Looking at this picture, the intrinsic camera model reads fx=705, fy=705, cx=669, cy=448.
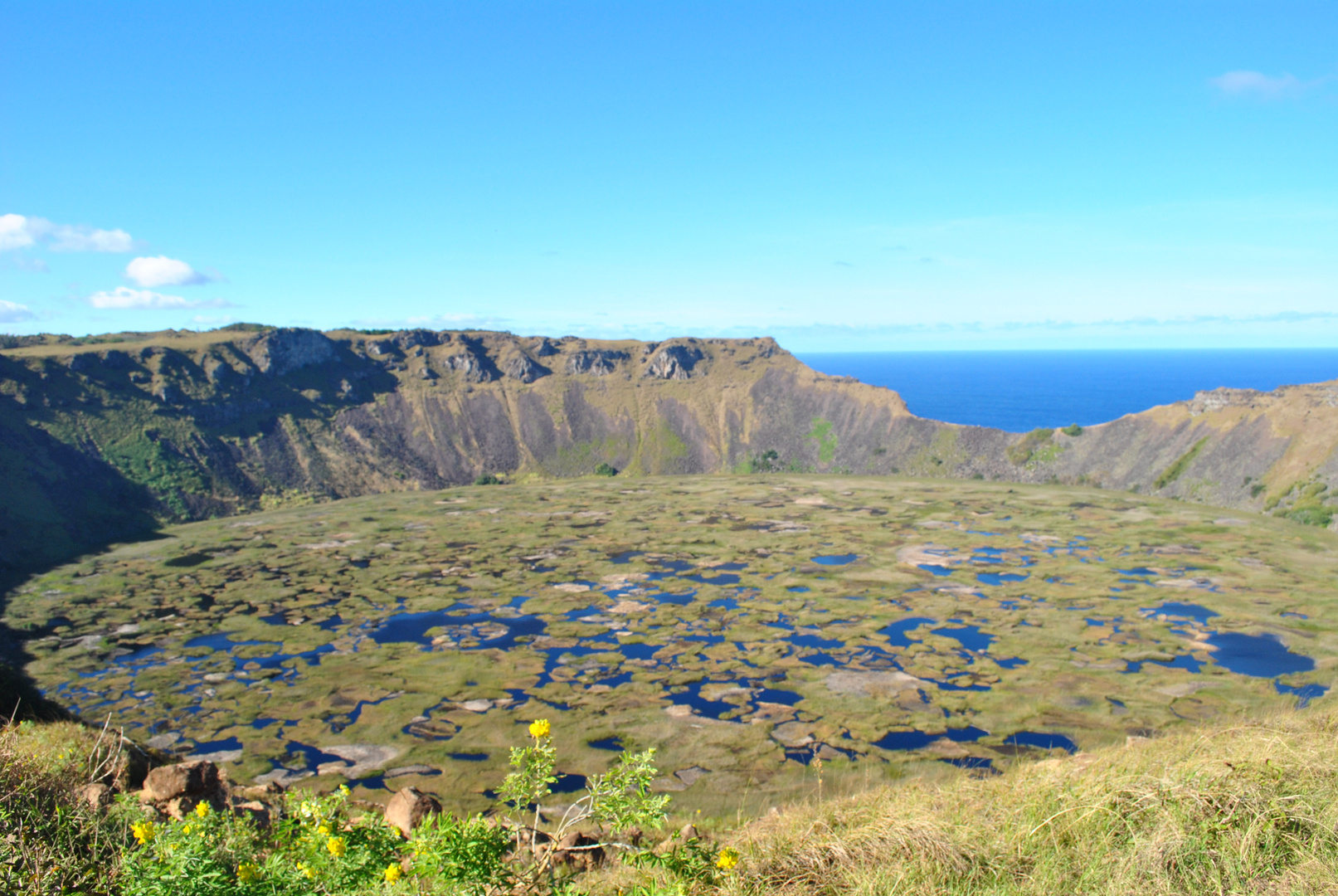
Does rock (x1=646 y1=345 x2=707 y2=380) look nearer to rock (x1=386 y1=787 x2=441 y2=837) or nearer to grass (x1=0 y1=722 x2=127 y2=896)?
rock (x1=386 y1=787 x2=441 y2=837)

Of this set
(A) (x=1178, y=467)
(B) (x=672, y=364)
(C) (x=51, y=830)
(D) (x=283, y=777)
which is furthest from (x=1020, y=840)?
(B) (x=672, y=364)

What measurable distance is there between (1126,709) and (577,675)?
1716 cm

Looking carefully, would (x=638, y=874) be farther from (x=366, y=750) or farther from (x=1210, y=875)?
(x=366, y=750)

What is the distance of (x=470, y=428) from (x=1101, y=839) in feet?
345

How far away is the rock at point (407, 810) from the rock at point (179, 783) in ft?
9.29

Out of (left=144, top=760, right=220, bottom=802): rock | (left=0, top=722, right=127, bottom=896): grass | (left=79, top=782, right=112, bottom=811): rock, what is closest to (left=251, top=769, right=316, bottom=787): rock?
(left=144, top=760, right=220, bottom=802): rock

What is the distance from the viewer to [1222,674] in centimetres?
2356

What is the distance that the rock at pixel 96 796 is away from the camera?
9.02 m

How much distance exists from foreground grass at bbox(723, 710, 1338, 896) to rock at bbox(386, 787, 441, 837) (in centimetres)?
539

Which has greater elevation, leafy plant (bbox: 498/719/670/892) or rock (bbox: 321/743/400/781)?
leafy plant (bbox: 498/719/670/892)

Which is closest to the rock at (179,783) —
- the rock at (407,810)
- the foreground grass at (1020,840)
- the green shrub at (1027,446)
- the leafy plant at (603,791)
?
the foreground grass at (1020,840)

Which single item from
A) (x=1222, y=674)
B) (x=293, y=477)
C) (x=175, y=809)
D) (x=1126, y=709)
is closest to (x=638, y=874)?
(x=175, y=809)

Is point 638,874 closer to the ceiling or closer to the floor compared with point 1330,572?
closer to the ceiling

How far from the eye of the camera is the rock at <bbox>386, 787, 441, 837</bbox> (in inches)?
456
